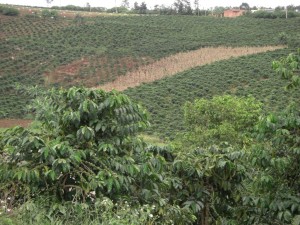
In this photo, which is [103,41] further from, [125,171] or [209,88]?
[125,171]

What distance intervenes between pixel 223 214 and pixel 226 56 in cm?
4158

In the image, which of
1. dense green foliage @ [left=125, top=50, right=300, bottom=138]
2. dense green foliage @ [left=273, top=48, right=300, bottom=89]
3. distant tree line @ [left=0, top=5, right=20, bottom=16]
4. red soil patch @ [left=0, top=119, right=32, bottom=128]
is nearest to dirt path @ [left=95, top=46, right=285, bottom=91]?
dense green foliage @ [left=125, top=50, right=300, bottom=138]

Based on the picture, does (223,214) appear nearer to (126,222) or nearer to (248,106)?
(126,222)

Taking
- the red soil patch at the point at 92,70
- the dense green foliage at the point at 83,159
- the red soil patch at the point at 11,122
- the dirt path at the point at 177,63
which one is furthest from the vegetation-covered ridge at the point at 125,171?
the red soil patch at the point at 92,70

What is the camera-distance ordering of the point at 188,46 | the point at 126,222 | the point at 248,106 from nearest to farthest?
1. the point at 126,222
2. the point at 248,106
3. the point at 188,46

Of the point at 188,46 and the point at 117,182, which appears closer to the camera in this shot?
the point at 117,182

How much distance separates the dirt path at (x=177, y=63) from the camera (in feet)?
135

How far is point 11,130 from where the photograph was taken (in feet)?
16.3

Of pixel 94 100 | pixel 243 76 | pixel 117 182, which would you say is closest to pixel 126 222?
pixel 117 182

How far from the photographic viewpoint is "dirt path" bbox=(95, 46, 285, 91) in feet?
135

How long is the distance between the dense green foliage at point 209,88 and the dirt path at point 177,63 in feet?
6.85

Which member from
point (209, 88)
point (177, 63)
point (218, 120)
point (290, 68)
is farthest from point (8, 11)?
point (290, 68)

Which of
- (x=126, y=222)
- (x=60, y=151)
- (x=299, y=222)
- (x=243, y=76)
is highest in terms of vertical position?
(x=60, y=151)

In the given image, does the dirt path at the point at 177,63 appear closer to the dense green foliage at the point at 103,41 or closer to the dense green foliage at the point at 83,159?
the dense green foliage at the point at 103,41
